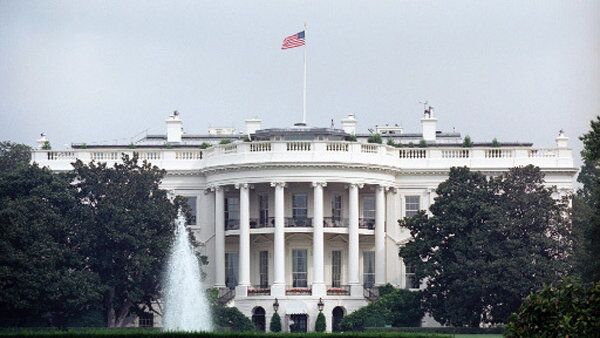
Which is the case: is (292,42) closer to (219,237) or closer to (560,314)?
(219,237)

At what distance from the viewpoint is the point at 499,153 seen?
102m

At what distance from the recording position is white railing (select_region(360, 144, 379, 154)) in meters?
99.5

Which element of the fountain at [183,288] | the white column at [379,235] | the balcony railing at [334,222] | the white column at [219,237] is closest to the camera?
the fountain at [183,288]

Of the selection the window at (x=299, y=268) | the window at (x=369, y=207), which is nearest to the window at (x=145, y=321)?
the window at (x=299, y=268)

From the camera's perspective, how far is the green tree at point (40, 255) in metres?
84.5

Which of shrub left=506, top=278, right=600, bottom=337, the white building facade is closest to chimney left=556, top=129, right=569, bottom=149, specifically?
the white building facade

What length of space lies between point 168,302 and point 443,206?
531 inches

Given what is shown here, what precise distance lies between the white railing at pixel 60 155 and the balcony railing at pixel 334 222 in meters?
13.9

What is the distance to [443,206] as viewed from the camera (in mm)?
90500

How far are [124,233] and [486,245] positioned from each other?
54.8 feet

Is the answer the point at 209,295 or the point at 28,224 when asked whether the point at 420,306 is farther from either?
the point at 28,224

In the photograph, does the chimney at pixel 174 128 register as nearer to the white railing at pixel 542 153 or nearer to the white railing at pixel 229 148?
the white railing at pixel 229 148

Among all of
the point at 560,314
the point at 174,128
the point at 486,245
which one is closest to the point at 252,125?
the point at 174,128

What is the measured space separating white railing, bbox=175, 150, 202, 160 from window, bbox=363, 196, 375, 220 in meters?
9.07
